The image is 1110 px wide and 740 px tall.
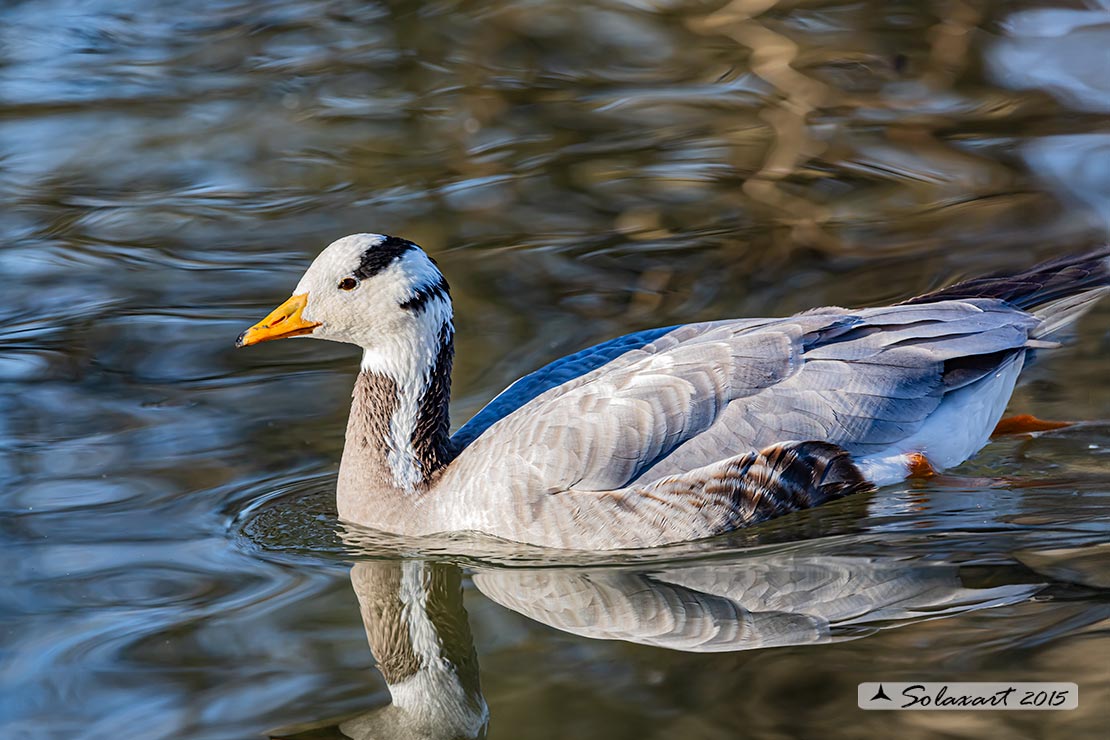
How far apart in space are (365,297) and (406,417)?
0.62 meters

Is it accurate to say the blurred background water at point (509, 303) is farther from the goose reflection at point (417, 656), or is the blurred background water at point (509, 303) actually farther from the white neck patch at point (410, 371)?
the white neck patch at point (410, 371)

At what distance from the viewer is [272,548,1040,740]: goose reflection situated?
210 inches

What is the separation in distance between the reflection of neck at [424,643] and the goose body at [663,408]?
1.09ft

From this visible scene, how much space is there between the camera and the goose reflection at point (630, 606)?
534 cm

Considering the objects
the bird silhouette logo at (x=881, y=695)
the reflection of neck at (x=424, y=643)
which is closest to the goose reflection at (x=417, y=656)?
the reflection of neck at (x=424, y=643)

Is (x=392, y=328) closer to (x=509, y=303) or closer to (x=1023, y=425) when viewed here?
(x=509, y=303)

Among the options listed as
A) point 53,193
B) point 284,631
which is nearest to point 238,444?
point 284,631

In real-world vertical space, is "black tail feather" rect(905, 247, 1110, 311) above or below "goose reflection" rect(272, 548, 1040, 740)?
above

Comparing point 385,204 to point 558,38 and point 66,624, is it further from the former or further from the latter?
point 66,624

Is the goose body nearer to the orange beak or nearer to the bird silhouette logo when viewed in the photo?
the orange beak

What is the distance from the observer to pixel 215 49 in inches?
599

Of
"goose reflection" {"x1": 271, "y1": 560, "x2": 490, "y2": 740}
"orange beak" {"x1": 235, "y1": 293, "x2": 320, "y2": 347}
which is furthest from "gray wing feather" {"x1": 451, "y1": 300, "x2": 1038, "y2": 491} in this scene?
"orange beak" {"x1": 235, "y1": 293, "x2": 320, "y2": 347}

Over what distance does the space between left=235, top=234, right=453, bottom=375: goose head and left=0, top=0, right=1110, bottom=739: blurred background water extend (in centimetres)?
100
